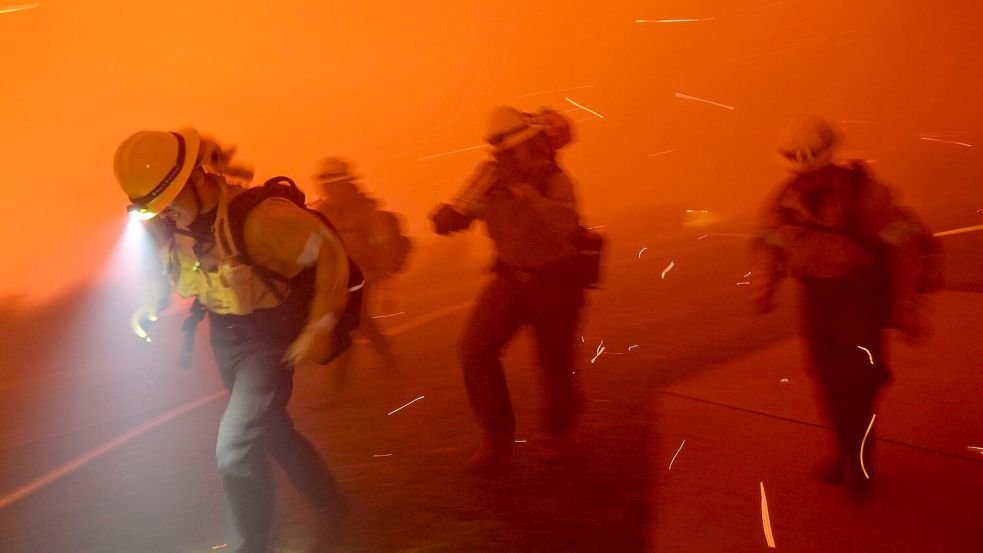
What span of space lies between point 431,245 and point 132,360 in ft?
21.4

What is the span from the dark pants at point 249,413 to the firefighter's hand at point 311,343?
110mm

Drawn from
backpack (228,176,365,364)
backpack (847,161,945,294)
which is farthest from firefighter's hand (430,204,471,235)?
backpack (847,161,945,294)

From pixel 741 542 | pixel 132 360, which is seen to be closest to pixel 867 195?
pixel 741 542

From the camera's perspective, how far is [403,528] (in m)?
3.87

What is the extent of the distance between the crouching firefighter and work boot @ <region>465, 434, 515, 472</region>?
1.15 m

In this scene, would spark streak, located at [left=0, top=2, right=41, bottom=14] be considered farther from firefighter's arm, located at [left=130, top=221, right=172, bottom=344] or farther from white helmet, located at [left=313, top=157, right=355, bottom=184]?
firefighter's arm, located at [left=130, top=221, right=172, bottom=344]

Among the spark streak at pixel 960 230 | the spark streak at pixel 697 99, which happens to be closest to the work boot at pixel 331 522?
the spark streak at pixel 960 230

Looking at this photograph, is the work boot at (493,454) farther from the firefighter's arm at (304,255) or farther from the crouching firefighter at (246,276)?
the firefighter's arm at (304,255)

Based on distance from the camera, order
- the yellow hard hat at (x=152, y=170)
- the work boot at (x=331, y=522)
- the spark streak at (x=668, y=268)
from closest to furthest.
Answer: the yellow hard hat at (x=152, y=170) → the work boot at (x=331, y=522) → the spark streak at (x=668, y=268)

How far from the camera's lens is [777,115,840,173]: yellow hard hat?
11.7 ft

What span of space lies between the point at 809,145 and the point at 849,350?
83cm

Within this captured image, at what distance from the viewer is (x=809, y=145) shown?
3568 mm

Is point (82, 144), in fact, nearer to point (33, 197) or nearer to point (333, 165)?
point (33, 197)

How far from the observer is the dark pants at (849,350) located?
11.9ft
